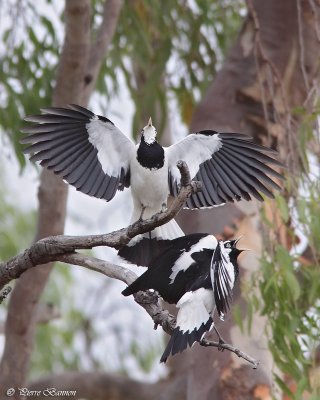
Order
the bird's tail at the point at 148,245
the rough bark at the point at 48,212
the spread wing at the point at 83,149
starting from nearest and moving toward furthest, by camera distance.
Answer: the bird's tail at the point at 148,245 → the spread wing at the point at 83,149 → the rough bark at the point at 48,212

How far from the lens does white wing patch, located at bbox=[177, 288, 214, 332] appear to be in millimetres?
2346

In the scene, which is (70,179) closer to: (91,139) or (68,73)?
(91,139)

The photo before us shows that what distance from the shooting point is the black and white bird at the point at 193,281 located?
7.70ft

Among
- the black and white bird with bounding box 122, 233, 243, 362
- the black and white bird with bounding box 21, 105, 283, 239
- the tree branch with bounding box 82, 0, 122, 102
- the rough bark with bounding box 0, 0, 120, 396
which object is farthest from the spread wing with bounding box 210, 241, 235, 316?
the tree branch with bounding box 82, 0, 122, 102

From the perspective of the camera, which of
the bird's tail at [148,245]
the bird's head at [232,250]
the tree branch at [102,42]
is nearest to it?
the bird's head at [232,250]

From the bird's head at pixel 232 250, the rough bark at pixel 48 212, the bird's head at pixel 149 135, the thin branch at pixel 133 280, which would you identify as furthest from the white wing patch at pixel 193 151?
the rough bark at pixel 48 212

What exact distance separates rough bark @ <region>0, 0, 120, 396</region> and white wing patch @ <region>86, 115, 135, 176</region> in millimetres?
789

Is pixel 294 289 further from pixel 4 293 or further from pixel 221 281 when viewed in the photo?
pixel 4 293

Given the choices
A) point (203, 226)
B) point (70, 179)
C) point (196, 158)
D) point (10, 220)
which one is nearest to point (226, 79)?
point (203, 226)

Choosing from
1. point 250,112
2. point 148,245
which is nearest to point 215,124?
point 250,112

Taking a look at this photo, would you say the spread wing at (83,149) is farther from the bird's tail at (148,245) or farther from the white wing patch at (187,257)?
the white wing patch at (187,257)

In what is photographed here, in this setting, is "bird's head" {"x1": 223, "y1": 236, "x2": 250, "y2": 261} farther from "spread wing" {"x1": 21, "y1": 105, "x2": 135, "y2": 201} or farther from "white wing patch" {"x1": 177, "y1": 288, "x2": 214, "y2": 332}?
"spread wing" {"x1": 21, "y1": 105, "x2": 135, "y2": 201}

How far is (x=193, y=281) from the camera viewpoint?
2557mm

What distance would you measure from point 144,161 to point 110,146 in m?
0.18
